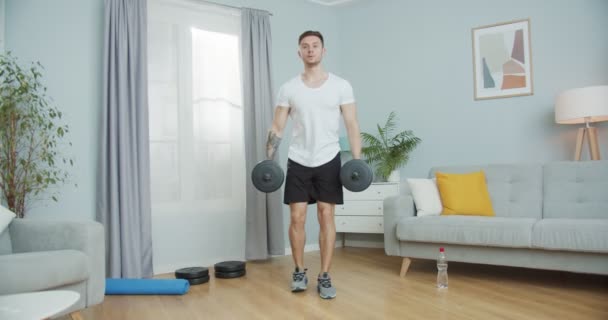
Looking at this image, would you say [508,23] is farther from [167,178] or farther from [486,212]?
[167,178]

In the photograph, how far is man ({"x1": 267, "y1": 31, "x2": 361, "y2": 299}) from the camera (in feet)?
9.87

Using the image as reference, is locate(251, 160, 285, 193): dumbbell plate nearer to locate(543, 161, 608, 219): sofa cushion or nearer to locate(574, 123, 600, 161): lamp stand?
locate(543, 161, 608, 219): sofa cushion

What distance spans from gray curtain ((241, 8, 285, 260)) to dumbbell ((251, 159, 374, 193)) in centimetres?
132

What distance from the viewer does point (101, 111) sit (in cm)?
364

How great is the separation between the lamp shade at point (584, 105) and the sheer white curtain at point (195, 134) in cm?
264


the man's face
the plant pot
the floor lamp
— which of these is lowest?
the plant pot

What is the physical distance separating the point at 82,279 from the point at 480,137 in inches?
Result: 136

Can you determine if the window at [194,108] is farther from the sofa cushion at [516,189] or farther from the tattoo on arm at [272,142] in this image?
the sofa cushion at [516,189]

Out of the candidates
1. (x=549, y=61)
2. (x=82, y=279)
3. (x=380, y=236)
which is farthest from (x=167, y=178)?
(x=549, y=61)

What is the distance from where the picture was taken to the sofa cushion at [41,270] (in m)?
2.05

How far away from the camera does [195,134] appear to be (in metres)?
4.17

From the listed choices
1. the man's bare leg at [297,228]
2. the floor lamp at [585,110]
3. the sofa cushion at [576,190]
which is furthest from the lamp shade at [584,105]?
the man's bare leg at [297,228]

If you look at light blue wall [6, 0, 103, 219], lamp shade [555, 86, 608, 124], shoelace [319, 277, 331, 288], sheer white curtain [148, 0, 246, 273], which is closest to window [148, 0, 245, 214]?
sheer white curtain [148, 0, 246, 273]

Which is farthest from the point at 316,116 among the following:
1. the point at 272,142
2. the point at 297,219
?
the point at 297,219
